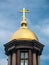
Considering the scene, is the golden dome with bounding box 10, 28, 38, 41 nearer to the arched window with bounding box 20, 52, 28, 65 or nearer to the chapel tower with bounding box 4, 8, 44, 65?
the chapel tower with bounding box 4, 8, 44, 65

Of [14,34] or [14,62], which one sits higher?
[14,34]

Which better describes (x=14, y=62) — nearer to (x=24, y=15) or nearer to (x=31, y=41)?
(x=31, y=41)

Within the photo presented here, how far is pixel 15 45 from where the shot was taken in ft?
138

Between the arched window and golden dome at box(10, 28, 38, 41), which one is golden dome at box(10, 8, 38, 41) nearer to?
golden dome at box(10, 28, 38, 41)

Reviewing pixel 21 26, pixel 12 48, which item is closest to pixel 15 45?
pixel 12 48

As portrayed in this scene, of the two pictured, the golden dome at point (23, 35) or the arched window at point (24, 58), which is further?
the golden dome at point (23, 35)

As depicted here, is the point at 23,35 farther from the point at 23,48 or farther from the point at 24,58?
the point at 24,58

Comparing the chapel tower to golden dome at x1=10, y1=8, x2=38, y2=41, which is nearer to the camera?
the chapel tower

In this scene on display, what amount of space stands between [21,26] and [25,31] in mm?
2012

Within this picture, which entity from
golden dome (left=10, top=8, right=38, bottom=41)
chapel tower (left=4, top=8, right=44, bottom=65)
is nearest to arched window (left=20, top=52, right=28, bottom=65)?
chapel tower (left=4, top=8, right=44, bottom=65)

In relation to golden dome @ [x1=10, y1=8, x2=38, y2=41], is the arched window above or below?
below

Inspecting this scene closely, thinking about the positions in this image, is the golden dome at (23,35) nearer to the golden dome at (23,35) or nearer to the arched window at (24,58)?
the golden dome at (23,35)

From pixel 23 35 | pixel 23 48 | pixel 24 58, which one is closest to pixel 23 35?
pixel 23 35

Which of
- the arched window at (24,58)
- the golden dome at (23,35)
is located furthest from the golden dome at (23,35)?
the arched window at (24,58)
